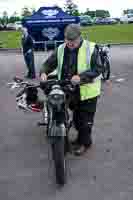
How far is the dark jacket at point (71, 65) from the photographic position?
6.53 m

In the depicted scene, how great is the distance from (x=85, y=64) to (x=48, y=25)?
710 inches

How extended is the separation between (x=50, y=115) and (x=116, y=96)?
638 cm

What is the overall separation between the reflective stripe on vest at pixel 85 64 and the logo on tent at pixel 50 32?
17.7 m

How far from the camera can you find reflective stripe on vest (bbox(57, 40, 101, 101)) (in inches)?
261

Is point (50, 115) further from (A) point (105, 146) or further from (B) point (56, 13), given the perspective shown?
(B) point (56, 13)

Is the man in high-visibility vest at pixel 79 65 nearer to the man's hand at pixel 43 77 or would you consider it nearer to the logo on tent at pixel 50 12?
the man's hand at pixel 43 77

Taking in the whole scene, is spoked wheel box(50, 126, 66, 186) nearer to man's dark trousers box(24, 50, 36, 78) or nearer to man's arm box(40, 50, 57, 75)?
man's arm box(40, 50, 57, 75)

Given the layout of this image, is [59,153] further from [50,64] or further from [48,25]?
[48,25]

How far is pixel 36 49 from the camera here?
25594 millimetres

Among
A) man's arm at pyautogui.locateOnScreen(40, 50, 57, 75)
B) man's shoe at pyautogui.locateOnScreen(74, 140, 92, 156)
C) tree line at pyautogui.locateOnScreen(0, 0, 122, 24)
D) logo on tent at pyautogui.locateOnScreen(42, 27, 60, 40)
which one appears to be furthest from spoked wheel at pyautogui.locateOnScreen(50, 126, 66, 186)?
tree line at pyautogui.locateOnScreen(0, 0, 122, 24)

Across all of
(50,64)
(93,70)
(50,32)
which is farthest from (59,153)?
(50,32)

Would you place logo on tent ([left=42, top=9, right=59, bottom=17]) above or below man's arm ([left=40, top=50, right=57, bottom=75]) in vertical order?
below

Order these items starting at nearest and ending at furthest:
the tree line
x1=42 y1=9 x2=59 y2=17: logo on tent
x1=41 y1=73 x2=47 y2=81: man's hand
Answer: x1=41 y1=73 x2=47 y2=81: man's hand, x1=42 y1=9 x2=59 y2=17: logo on tent, the tree line

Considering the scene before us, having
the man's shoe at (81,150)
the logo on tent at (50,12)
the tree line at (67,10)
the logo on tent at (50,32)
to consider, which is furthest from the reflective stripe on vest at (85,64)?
the tree line at (67,10)
